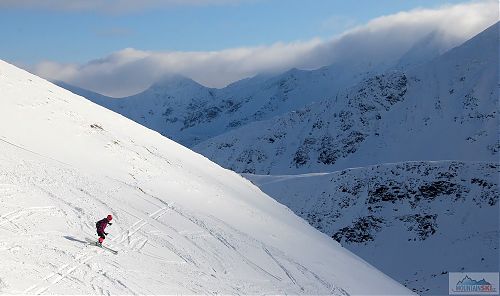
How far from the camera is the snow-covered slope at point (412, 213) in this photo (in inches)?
1832

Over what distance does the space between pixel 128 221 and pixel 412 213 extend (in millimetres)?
42077

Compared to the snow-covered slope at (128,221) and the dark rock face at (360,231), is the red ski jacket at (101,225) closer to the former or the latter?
the snow-covered slope at (128,221)

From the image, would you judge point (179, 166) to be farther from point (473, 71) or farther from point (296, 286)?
point (473, 71)

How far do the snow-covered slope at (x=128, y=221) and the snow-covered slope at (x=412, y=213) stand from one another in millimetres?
19321

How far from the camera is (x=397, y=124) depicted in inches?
4301

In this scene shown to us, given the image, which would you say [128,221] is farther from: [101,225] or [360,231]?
[360,231]

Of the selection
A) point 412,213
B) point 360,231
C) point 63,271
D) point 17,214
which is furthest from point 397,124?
point 63,271

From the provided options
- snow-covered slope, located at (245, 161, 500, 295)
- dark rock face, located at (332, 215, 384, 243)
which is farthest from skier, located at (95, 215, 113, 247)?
dark rock face, located at (332, 215, 384, 243)

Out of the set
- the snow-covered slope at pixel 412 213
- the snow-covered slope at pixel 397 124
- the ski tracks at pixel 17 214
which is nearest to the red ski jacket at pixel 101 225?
the ski tracks at pixel 17 214

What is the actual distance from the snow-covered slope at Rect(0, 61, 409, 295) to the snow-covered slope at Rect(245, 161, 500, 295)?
19.3 m

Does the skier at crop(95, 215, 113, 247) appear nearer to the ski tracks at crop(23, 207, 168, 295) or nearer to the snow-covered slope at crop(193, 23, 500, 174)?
the ski tracks at crop(23, 207, 168, 295)

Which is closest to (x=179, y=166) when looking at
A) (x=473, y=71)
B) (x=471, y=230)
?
(x=471, y=230)

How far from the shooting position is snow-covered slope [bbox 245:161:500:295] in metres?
46.5

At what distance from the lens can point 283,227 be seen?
29.1m
